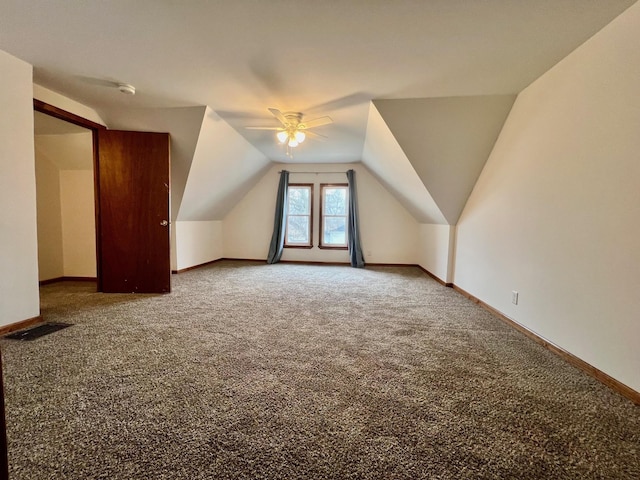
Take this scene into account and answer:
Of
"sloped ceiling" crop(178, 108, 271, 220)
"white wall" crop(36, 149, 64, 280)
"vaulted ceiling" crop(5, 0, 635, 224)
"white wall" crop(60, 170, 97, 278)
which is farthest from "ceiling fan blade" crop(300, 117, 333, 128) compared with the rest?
"white wall" crop(36, 149, 64, 280)

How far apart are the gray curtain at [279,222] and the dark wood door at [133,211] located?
2.70 metres

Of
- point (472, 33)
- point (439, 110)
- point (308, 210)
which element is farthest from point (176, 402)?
point (308, 210)

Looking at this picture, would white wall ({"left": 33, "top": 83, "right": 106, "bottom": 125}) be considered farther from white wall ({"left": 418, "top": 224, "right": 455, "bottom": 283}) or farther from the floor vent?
white wall ({"left": 418, "top": 224, "right": 455, "bottom": 283})

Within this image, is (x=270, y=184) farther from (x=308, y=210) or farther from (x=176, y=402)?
(x=176, y=402)

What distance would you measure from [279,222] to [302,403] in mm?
4757

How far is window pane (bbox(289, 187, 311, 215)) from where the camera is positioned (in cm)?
616

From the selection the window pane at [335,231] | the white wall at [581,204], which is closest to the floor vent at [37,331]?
the white wall at [581,204]

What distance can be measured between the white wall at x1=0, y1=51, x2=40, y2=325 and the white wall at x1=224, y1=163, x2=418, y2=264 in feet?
13.0

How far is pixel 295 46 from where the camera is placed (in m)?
1.99

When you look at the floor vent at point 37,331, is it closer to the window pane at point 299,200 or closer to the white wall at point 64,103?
the white wall at point 64,103

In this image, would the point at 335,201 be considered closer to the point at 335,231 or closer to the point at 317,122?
the point at 335,231

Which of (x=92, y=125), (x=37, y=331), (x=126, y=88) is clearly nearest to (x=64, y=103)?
(x=92, y=125)

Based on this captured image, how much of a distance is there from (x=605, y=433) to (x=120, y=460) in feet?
6.94

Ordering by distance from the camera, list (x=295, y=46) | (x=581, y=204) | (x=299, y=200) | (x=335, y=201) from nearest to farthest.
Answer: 1. (x=581, y=204)
2. (x=295, y=46)
3. (x=335, y=201)
4. (x=299, y=200)
